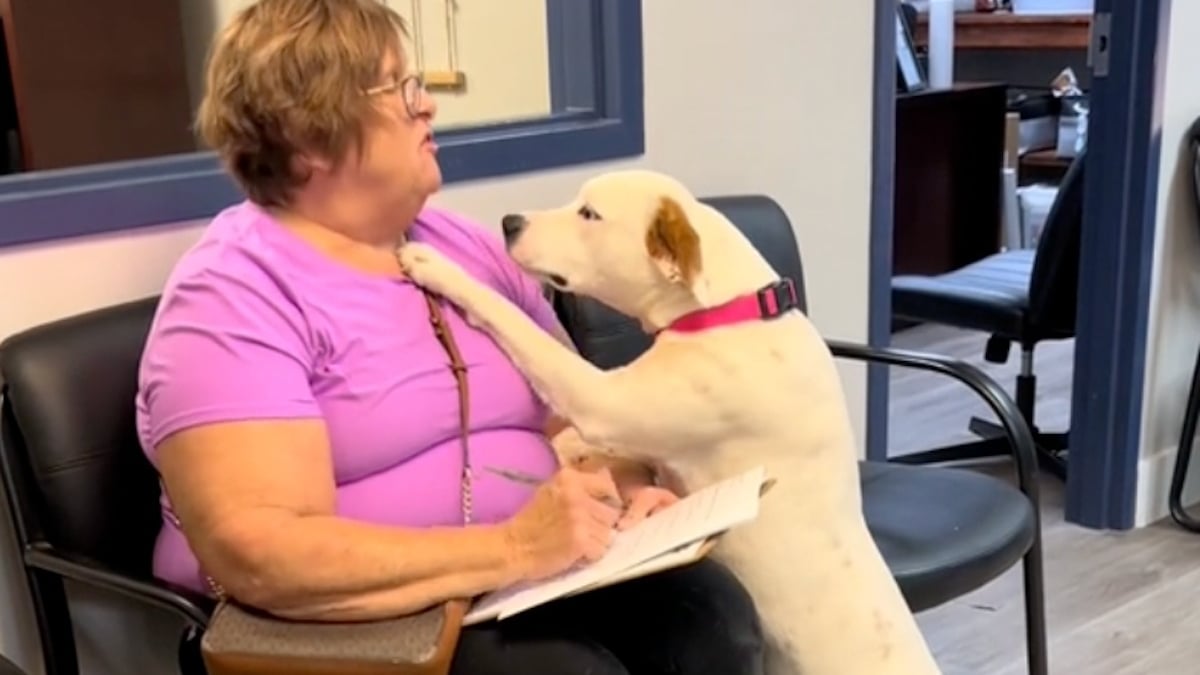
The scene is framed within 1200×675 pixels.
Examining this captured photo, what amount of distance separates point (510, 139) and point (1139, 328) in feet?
5.26

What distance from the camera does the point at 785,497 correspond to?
5.26 ft

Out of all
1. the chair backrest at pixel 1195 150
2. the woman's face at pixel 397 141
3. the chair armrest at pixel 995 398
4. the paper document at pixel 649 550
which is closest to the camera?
the paper document at pixel 649 550

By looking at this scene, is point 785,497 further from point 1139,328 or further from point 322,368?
point 1139,328

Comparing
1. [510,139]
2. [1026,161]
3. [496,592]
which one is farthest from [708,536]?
[1026,161]

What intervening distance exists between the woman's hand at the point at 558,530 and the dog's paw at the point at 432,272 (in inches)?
11.1

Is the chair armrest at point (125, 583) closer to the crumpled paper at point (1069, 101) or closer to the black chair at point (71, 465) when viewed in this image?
the black chair at point (71, 465)

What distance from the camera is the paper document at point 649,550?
4.21 feet

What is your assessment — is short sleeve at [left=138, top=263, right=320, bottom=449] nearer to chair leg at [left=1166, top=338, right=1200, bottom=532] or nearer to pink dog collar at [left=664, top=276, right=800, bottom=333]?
pink dog collar at [left=664, top=276, right=800, bottom=333]

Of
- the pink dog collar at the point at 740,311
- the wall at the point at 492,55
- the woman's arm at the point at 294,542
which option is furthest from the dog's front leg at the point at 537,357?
the wall at the point at 492,55

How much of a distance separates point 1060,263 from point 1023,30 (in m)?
2.33

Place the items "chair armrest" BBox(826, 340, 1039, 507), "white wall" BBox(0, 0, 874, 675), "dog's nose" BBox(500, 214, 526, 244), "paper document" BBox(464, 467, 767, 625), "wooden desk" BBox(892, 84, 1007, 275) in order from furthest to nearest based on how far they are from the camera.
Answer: "wooden desk" BBox(892, 84, 1007, 275)
"chair armrest" BBox(826, 340, 1039, 507)
"white wall" BBox(0, 0, 874, 675)
"dog's nose" BBox(500, 214, 526, 244)
"paper document" BBox(464, 467, 767, 625)

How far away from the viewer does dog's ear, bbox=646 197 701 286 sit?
1.53 m

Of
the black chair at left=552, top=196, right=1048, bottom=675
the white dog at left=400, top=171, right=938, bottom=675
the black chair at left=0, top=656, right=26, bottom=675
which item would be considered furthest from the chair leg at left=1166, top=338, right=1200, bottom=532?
the black chair at left=0, top=656, right=26, bottom=675

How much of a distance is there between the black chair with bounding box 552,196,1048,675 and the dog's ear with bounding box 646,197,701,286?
46 cm
